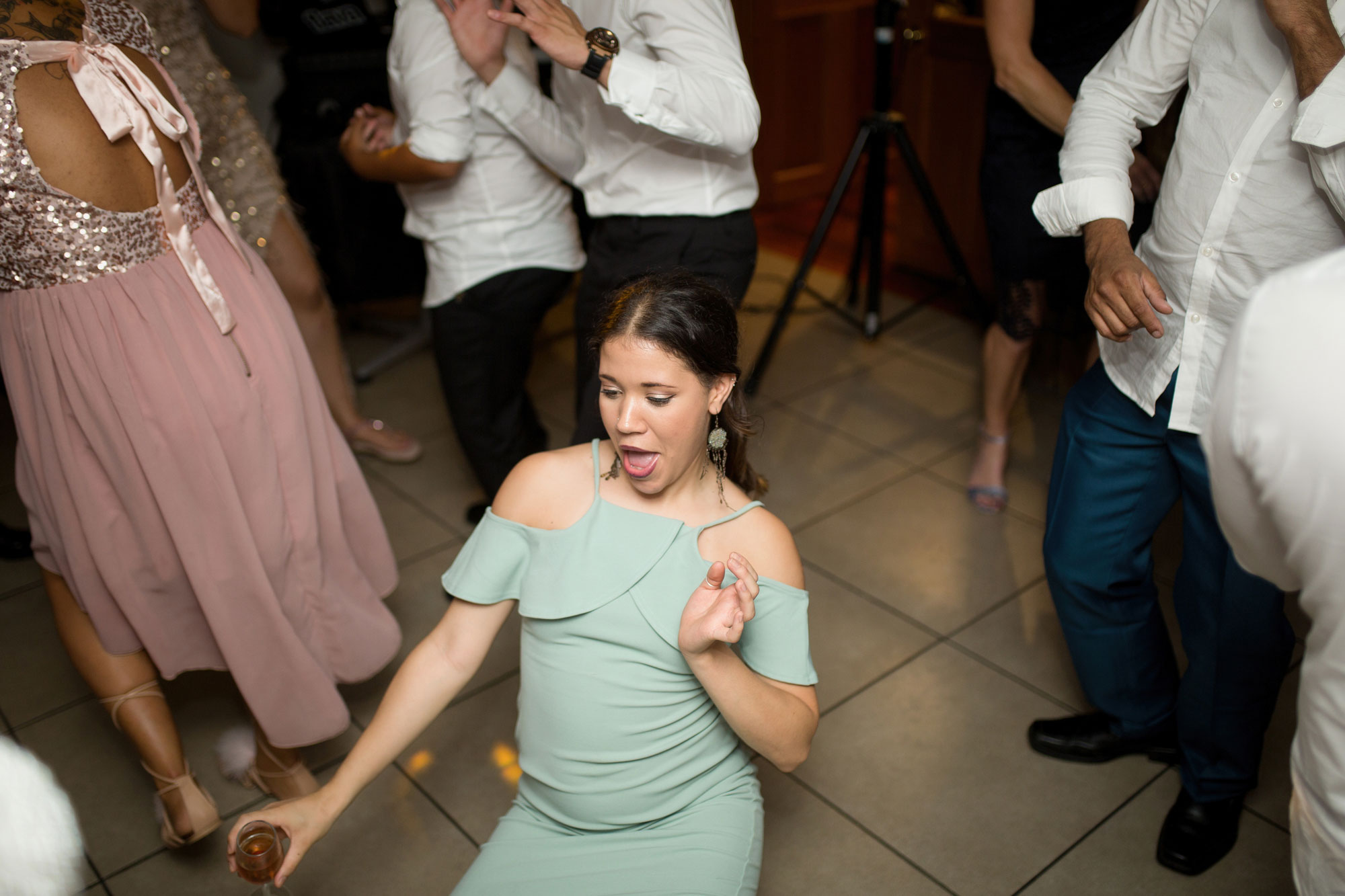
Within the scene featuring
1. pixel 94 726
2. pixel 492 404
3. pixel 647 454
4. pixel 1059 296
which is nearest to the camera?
pixel 647 454

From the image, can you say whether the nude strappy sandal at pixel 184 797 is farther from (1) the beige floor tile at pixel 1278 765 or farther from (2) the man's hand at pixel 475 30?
(1) the beige floor tile at pixel 1278 765

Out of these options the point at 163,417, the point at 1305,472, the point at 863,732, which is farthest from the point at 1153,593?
the point at 163,417

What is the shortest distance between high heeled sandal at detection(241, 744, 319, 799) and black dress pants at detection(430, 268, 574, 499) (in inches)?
31.7

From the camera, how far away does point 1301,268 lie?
75cm

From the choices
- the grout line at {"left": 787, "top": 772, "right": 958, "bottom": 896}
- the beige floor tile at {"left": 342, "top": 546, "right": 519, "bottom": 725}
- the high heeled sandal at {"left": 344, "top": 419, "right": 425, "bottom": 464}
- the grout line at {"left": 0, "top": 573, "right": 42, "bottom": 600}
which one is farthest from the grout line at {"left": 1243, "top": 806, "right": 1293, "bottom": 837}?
the grout line at {"left": 0, "top": 573, "right": 42, "bottom": 600}

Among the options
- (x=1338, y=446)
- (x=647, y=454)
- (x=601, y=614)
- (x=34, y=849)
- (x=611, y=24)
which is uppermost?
(x=611, y=24)

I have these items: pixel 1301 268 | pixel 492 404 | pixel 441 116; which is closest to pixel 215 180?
pixel 441 116

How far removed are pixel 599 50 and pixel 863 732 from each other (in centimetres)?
130

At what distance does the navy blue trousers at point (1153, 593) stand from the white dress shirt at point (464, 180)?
3.91ft

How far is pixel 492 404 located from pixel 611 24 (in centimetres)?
89

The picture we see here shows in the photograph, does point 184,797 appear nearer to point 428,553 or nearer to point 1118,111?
point 428,553

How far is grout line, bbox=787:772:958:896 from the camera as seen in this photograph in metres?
1.65

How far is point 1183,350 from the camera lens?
4.81 ft

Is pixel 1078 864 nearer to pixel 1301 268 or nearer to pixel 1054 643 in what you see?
pixel 1054 643
